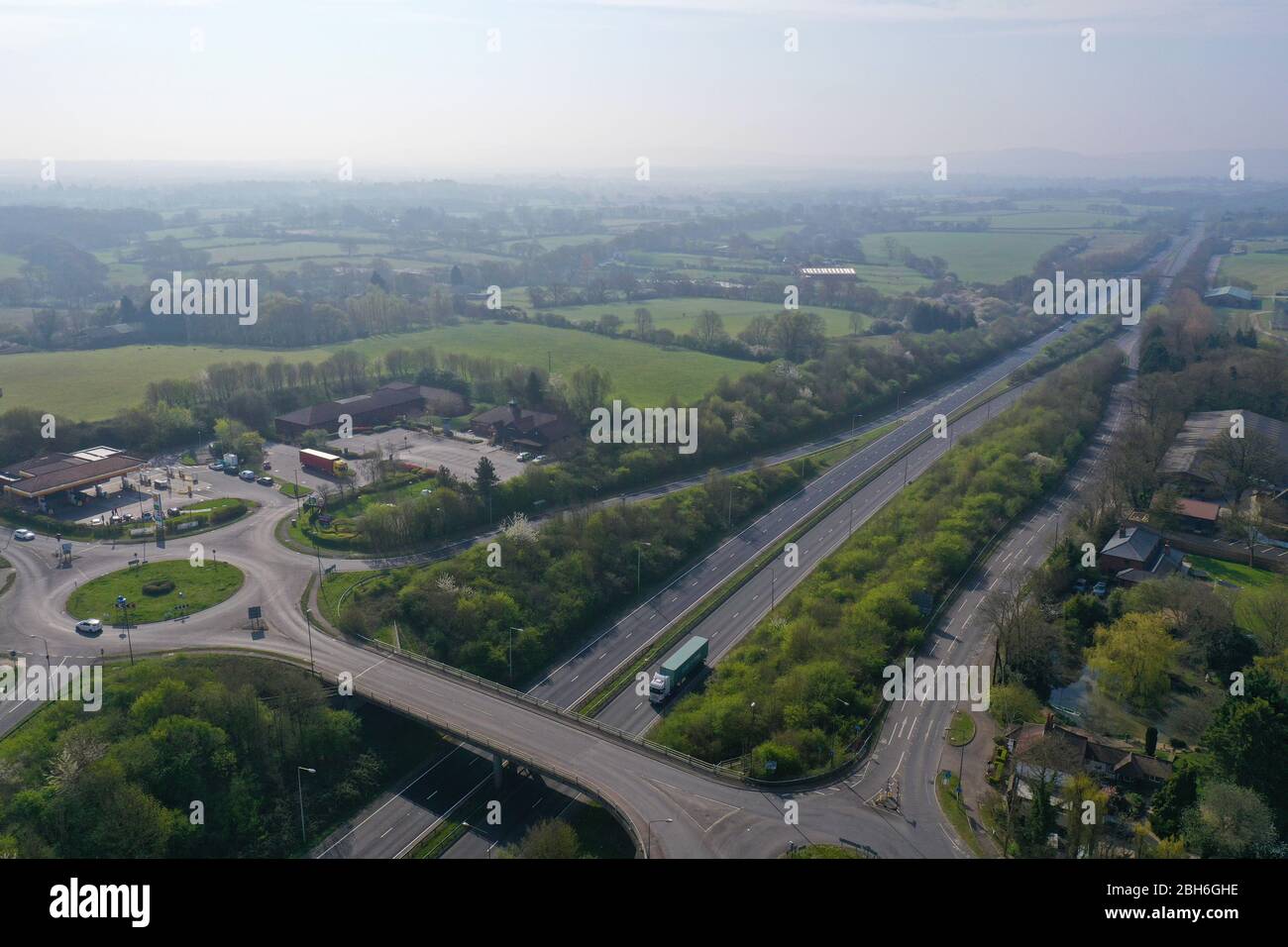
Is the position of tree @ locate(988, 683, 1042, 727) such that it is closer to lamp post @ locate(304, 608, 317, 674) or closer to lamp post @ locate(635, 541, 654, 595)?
lamp post @ locate(635, 541, 654, 595)

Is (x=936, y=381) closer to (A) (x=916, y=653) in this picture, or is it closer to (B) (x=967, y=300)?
(B) (x=967, y=300)

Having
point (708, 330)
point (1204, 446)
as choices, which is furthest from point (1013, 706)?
point (708, 330)

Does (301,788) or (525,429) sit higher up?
(525,429)

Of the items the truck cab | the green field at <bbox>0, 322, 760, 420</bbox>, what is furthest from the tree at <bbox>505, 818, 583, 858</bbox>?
the green field at <bbox>0, 322, 760, 420</bbox>

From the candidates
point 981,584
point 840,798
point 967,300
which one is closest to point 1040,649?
point 981,584

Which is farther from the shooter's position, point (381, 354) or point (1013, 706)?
point (381, 354)

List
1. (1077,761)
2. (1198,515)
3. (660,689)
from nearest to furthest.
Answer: (1077,761)
(660,689)
(1198,515)

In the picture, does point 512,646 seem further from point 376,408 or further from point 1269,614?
point 376,408
